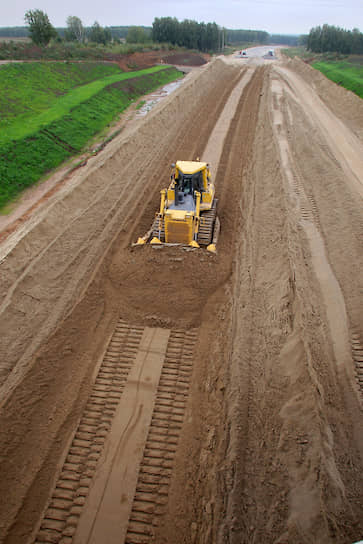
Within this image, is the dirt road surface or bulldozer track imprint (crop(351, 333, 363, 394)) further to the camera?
bulldozer track imprint (crop(351, 333, 363, 394))

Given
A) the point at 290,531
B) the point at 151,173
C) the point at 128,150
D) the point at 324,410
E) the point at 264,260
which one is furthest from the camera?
the point at 128,150

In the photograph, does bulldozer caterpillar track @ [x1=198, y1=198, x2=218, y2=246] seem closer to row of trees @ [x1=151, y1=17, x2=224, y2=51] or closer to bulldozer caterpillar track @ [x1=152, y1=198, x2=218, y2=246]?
bulldozer caterpillar track @ [x1=152, y1=198, x2=218, y2=246]

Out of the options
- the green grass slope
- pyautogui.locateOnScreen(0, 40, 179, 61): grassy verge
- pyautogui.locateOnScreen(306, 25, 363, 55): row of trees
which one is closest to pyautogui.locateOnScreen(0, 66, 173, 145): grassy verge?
the green grass slope

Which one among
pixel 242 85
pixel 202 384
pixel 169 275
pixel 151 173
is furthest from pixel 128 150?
pixel 242 85

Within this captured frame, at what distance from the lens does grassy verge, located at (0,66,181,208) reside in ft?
52.4

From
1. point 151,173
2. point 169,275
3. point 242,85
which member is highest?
point 242,85

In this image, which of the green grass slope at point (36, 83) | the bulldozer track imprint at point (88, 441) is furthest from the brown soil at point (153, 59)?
the bulldozer track imprint at point (88, 441)

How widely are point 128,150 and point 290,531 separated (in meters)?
17.9

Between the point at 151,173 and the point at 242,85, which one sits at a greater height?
the point at 242,85

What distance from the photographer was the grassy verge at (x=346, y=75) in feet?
98.9

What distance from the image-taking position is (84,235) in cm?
1224

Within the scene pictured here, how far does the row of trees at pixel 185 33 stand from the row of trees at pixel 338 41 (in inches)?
865

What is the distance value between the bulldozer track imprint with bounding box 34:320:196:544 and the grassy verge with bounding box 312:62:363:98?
30.6m

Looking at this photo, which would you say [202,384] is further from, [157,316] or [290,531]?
[290,531]
